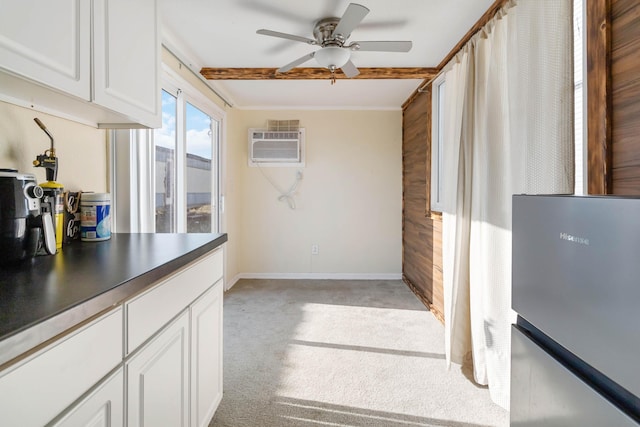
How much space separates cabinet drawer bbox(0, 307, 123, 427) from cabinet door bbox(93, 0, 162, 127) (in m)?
0.92

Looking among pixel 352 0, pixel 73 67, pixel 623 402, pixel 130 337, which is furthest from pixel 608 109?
pixel 73 67

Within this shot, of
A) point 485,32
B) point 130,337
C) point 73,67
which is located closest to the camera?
point 130,337

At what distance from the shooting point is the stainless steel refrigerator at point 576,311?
56 centimetres

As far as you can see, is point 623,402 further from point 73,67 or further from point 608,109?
point 73,67

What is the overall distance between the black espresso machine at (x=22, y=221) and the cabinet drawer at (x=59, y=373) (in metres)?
0.55

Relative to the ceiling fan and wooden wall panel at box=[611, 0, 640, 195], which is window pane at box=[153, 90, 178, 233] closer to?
the ceiling fan

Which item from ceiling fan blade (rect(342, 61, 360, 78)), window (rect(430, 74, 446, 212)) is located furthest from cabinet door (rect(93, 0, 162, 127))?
window (rect(430, 74, 446, 212))

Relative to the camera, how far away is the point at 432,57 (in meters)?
2.79

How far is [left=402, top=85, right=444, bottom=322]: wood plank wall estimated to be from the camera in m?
3.12

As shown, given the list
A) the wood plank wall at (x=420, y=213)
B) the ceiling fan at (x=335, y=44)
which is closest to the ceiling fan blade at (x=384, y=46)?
the ceiling fan at (x=335, y=44)

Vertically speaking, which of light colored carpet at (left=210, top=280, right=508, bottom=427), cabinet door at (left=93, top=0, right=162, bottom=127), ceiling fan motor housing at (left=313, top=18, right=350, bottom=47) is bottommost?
light colored carpet at (left=210, top=280, right=508, bottom=427)

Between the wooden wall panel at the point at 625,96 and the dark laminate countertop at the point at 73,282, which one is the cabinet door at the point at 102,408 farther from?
the wooden wall panel at the point at 625,96

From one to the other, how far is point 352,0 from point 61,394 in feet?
7.42

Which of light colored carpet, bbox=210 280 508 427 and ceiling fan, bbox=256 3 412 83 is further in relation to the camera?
ceiling fan, bbox=256 3 412 83
